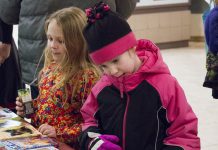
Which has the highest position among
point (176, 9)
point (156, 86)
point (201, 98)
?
point (156, 86)

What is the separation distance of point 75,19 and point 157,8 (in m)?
7.81

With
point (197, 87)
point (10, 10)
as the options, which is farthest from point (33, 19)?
point (197, 87)

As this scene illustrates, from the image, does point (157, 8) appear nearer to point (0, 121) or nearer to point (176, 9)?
point (176, 9)

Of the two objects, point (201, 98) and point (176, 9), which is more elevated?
point (176, 9)

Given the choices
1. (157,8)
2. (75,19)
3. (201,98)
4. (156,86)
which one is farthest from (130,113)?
(157,8)

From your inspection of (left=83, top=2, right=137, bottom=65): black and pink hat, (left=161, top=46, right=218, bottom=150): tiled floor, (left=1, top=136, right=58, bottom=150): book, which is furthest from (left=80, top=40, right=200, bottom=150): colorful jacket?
(left=161, top=46, right=218, bottom=150): tiled floor

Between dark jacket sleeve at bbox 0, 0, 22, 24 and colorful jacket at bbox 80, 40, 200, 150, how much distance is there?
3.53ft

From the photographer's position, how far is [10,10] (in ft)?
8.38

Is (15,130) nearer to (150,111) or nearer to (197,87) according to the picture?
(150,111)

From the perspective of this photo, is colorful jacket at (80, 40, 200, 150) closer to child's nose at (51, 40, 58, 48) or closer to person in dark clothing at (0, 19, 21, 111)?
child's nose at (51, 40, 58, 48)

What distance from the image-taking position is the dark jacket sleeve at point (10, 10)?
8.28 ft

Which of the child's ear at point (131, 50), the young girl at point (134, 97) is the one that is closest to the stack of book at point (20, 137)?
the young girl at point (134, 97)

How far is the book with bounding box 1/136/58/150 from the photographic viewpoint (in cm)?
170

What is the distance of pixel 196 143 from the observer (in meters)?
1.60
